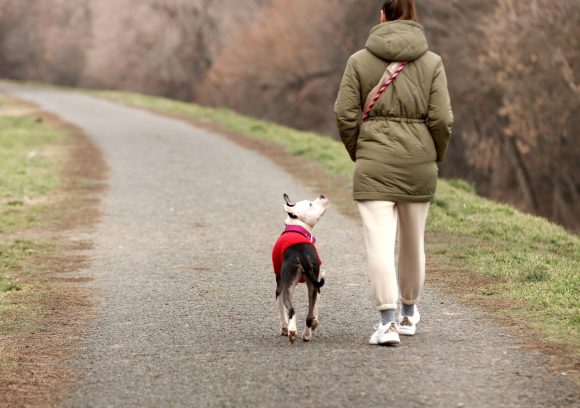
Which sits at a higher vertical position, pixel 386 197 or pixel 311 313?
pixel 386 197

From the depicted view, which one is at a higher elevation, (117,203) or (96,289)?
(96,289)

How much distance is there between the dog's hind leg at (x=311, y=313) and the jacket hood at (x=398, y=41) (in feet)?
4.78

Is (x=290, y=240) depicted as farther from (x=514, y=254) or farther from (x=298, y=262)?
(x=514, y=254)

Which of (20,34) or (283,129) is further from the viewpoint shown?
(20,34)

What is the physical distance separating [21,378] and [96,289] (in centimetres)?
260

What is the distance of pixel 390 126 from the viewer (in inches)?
237

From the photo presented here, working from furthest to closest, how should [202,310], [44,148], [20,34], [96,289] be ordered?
[20,34], [44,148], [96,289], [202,310]

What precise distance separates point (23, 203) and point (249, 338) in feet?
26.5

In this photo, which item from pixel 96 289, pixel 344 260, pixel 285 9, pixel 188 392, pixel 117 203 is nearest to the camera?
pixel 188 392

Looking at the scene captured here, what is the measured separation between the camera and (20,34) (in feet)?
211

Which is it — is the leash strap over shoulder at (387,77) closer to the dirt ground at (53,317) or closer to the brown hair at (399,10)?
the brown hair at (399,10)

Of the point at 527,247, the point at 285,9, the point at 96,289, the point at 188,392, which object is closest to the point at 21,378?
the point at 188,392

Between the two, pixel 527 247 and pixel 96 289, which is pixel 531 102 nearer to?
pixel 527 247

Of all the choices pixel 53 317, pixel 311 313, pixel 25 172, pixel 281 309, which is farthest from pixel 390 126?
pixel 25 172
